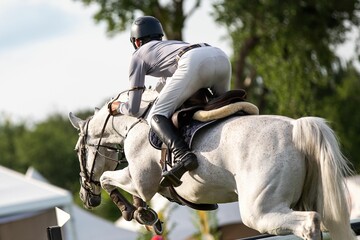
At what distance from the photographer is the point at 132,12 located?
29922 millimetres

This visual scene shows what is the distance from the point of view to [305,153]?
272 inches

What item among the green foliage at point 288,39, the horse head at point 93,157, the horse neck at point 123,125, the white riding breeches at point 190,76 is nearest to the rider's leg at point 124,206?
the horse head at point 93,157

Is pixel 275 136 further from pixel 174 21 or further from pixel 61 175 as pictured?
pixel 61 175

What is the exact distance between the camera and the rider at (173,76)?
7.43m

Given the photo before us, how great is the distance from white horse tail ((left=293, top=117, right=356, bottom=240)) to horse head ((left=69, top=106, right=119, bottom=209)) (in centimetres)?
229

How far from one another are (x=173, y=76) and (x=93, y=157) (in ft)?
5.15

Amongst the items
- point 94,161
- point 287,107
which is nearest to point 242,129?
point 94,161

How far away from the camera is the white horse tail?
686cm

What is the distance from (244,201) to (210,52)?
1283mm

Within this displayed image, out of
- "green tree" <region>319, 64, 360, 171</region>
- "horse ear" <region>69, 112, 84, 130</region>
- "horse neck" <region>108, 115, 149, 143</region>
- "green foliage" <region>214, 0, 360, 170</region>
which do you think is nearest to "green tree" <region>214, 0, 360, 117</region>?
"green foliage" <region>214, 0, 360, 170</region>

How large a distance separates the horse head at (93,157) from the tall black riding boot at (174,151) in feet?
4.11

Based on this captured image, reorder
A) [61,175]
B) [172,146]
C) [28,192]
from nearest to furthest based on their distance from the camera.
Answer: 1. [172,146]
2. [28,192]
3. [61,175]

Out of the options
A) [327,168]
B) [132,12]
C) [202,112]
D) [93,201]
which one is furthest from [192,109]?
[132,12]

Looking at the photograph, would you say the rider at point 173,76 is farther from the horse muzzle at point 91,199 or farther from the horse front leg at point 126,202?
the horse muzzle at point 91,199
